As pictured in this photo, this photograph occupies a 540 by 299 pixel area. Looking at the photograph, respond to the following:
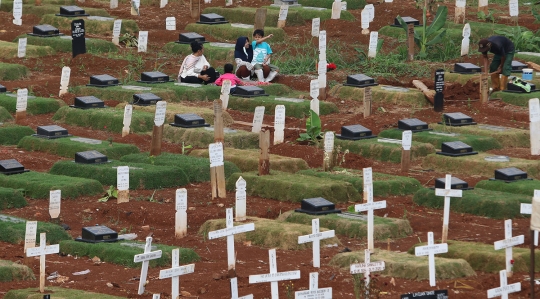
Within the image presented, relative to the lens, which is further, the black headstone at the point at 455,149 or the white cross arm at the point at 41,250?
the black headstone at the point at 455,149

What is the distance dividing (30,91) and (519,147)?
9.14 m

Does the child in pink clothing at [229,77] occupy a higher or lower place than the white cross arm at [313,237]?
lower

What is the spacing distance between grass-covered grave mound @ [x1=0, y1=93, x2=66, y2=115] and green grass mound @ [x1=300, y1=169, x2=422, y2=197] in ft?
21.3

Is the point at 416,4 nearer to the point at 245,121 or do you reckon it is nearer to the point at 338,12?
the point at 338,12

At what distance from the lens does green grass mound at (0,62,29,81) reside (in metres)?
27.0

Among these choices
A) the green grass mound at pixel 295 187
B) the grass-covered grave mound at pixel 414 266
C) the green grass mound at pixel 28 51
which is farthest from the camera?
the green grass mound at pixel 28 51

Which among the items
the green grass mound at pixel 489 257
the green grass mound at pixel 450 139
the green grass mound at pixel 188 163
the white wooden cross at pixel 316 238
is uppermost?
the white wooden cross at pixel 316 238

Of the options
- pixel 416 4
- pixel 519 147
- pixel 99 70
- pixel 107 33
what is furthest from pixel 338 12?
pixel 519 147

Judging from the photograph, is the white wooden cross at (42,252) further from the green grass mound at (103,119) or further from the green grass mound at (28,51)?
the green grass mound at (28,51)

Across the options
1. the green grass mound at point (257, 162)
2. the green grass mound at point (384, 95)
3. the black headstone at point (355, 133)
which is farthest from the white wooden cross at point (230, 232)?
the green grass mound at point (384, 95)

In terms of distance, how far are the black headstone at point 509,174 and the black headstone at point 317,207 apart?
9.01ft

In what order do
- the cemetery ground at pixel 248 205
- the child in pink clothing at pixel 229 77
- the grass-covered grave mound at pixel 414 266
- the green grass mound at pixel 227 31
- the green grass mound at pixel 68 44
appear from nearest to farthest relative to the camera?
the cemetery ground at pixel 248 205 → the grass-covered grave mound at pixel 414 266 → the child in pink clothing at pixel 229 77 → the green grass mound at pixel 68 44 → the green grass mound at pixel 227 31

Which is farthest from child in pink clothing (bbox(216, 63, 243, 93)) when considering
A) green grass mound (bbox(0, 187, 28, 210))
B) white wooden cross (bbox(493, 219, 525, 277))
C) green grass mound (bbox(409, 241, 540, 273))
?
white wooden cross (bbox(493, 219, 525, 277))

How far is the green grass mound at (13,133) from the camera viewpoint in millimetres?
21969
